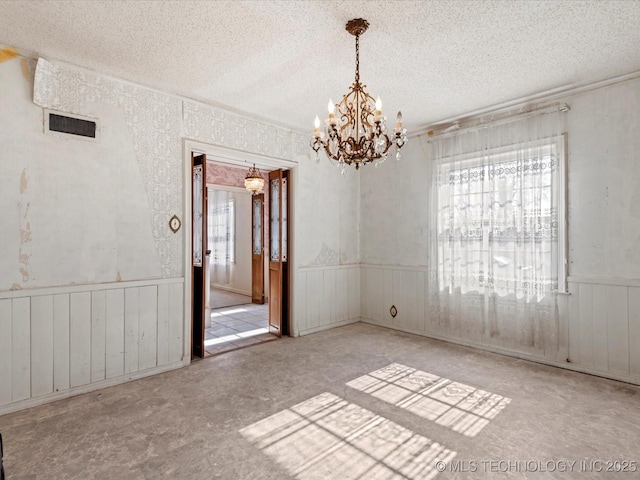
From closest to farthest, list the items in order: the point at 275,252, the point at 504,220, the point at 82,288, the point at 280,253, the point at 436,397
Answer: the point at 436,397 < the point at 82,288 < the point at 504,220 < the point at 280,253 < the point at 275,252

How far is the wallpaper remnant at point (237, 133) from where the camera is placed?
378cm

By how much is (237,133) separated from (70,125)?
5.47 feet

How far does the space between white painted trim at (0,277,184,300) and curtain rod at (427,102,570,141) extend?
3.65 meters

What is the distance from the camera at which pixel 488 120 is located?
13.5 ft

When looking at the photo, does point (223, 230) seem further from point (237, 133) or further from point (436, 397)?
point (436, 397)

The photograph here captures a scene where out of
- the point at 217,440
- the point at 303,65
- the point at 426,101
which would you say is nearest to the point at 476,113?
the point at 426,101

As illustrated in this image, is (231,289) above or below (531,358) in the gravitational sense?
above

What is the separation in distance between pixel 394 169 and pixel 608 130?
244 cm

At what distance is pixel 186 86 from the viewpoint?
343 cm

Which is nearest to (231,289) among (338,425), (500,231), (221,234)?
(221,234)

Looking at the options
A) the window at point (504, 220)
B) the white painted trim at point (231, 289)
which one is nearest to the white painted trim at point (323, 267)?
the window at point (504, 220)

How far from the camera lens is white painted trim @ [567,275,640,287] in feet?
10.5

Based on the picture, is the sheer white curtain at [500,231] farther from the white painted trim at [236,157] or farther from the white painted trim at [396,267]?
the white painted trim at [236,157]

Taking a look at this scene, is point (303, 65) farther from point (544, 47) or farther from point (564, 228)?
point (564, 228)
